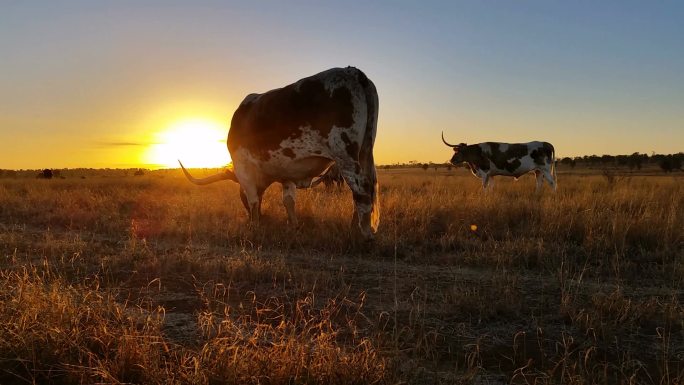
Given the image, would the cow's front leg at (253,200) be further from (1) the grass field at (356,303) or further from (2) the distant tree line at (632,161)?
(2) the distant tree line at (632,161)

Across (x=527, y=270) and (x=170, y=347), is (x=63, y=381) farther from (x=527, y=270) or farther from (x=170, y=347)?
(x=527, y=270)

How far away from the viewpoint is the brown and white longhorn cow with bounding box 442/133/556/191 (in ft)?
71.6

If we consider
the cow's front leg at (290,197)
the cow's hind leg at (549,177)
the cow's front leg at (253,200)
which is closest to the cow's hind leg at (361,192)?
the cow's front leg at (290,197)

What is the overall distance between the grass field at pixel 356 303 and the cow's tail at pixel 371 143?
0.47 metres

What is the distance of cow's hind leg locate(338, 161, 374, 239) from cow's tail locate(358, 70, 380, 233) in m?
0.09

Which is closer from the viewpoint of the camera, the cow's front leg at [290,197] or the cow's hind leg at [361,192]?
the cow's hind leg at [361,192]

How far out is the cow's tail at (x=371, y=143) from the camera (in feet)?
22.0

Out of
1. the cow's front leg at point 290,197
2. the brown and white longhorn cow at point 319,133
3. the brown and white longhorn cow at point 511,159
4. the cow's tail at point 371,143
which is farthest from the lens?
the brown and white longhorn cow at point 511,159

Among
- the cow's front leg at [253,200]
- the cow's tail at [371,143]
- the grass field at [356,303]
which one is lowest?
the grass field at [356,303]

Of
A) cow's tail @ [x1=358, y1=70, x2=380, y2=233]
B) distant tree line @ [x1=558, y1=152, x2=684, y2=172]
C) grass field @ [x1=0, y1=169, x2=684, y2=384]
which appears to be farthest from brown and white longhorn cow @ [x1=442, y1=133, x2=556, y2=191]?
distant tree line @ [x1=558, y1=152, x2=684, y2=172]

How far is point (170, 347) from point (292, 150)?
15.3 ft

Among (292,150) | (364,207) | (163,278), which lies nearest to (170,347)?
(163,278)

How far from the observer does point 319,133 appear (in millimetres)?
6742

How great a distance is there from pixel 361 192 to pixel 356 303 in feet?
9.25
